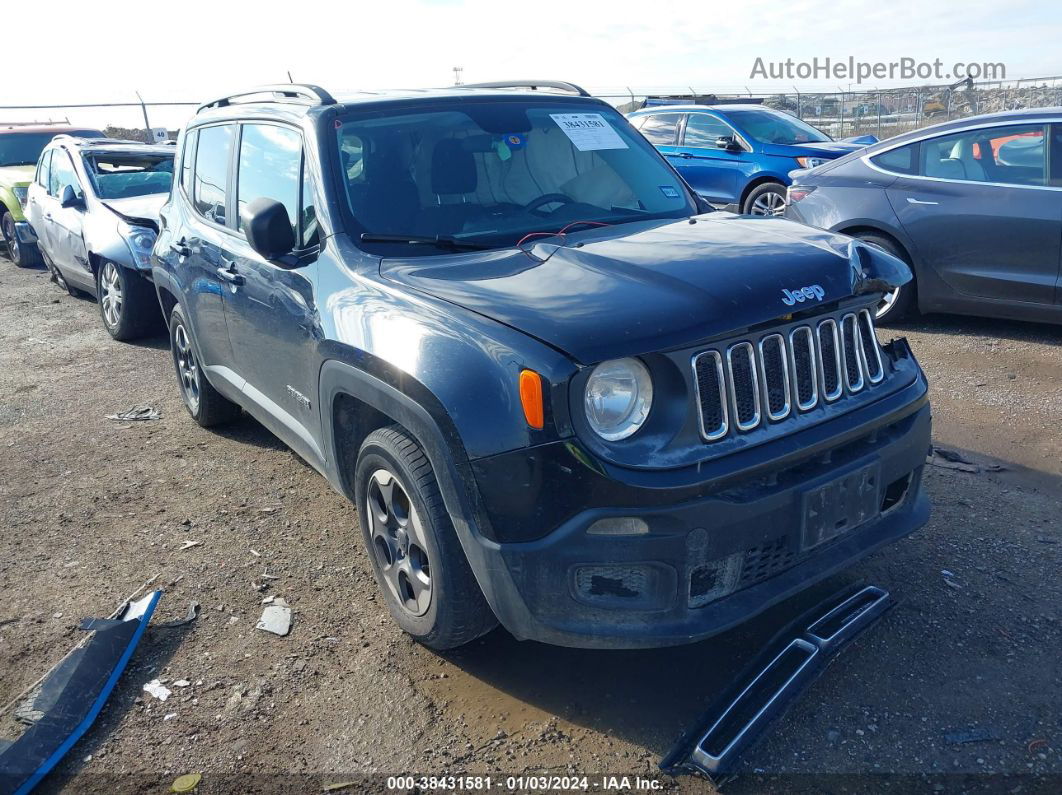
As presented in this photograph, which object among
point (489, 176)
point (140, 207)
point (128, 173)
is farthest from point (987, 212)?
point (128, 173)

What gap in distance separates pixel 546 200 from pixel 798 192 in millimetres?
4477

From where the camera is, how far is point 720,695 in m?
2.90

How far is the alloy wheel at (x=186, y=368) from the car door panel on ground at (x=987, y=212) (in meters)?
5.13

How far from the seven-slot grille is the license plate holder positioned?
25cm

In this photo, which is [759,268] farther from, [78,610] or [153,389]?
[153,389]

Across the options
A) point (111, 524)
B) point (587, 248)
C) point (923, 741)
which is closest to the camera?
point (923, 741)

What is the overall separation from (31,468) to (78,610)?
1940 millimetres

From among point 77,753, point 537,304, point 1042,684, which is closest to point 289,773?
point 77,753

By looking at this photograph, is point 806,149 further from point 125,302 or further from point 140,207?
point 125,302

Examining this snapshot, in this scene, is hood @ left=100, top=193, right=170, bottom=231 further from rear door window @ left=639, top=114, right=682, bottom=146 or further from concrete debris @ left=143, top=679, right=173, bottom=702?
rear door window @ left=639, top=114, right=682, bottom=146

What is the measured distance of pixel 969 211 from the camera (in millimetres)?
6410

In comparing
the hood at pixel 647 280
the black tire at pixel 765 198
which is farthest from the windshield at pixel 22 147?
the hood at pixel 647 280

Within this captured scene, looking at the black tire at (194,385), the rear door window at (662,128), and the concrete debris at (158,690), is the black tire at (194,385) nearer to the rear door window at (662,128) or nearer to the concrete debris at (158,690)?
the concrete debris at (158,690)

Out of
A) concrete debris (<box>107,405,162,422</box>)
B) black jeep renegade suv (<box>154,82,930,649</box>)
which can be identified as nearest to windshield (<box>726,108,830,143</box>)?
black jeep renegade suv (<box>154,82,930,649</box>)
